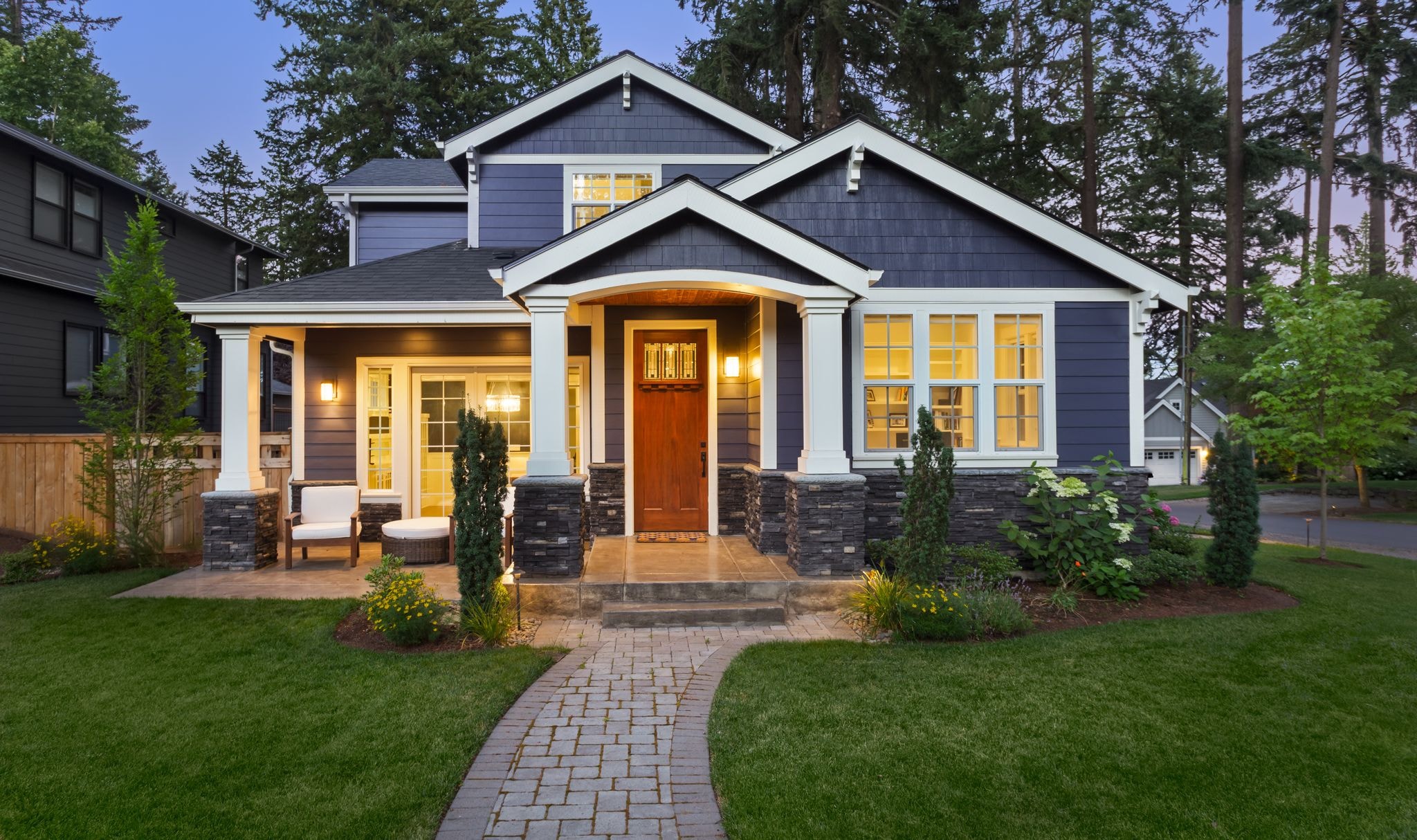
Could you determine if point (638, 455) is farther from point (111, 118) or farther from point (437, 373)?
point (111, 118)

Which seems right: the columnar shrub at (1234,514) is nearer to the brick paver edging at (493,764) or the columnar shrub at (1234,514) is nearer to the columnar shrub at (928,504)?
the columnar shrub at (928,504)

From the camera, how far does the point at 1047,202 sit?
60.7 feet

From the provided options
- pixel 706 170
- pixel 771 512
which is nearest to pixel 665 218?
pixel 771 512

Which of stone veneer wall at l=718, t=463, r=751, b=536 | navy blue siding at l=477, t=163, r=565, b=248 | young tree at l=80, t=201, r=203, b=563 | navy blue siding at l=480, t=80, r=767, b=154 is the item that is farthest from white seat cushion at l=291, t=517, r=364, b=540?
navy blue siding at l=480, t=80, r=767, b=154

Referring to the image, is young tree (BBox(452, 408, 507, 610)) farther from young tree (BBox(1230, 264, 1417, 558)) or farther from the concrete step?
young tree (BBox(1230, 264, 1417, 558))

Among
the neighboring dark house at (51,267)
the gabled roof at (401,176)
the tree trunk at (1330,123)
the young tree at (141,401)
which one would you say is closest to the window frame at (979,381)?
the gabled roof at (401,176)

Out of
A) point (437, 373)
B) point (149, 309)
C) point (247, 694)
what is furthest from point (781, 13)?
point (247, 694)

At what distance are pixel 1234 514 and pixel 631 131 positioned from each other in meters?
8.42

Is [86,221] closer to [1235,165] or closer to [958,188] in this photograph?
[958,188]

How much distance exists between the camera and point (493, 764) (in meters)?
3.33

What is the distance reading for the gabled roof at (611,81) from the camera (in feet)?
30.2

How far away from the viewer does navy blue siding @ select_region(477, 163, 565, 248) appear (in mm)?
9539

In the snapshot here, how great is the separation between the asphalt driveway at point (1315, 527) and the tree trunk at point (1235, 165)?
4289 mm

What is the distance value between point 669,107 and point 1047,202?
13306 mm
